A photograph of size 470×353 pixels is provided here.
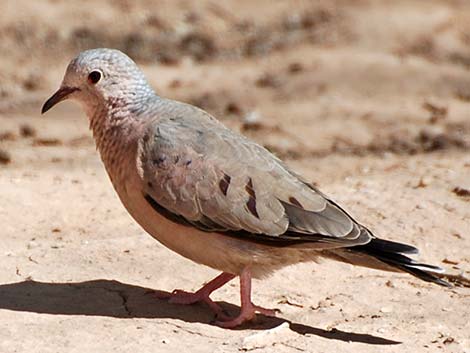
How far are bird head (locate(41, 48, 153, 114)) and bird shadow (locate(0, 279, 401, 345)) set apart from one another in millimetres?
881

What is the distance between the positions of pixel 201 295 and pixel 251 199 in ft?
1.98

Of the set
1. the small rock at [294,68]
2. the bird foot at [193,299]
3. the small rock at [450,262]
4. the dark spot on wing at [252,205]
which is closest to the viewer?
the dark spot on wing at [252,205]

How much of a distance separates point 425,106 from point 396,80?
1.89 feet

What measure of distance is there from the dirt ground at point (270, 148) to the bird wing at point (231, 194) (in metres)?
0.47

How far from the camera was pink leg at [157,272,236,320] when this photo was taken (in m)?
5.64

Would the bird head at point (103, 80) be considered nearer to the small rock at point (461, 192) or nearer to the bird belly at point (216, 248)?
the bird belly at point (216, 248)

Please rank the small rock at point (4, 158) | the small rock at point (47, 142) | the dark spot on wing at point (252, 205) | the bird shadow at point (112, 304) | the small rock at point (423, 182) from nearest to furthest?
the dark spot on wing at point (252, 205) → the bird shadow at point (112, 304) → the small rock at point (423, 182) → the small rock at point (4, 158) → the small rock at point (47, 142)

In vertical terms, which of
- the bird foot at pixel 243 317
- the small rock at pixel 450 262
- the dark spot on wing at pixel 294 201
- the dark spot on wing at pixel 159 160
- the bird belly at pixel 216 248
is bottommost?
the bird foot at pixel 243 317

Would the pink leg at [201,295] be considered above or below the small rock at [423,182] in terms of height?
below

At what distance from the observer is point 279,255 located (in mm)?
5395

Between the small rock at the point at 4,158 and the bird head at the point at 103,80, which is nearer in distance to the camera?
the bird head at the point at 103,80

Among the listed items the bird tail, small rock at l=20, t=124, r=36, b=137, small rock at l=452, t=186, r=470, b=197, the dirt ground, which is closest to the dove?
the bird tail

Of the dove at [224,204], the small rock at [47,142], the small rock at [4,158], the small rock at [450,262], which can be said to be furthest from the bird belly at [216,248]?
the small rock at [47,142]

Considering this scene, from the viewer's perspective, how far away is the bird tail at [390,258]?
5188 mm
